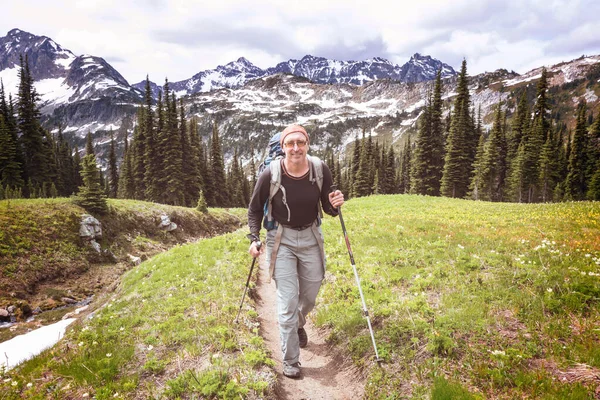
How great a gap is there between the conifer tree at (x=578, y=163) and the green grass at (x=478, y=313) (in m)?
65.2

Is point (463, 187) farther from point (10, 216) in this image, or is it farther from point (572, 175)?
point (10, 216)

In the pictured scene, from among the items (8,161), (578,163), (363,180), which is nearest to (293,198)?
(8,161)

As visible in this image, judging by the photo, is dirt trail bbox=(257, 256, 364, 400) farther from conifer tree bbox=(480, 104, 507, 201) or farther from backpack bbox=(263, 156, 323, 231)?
conifer tree bbox=(480, 104, 507, 201)

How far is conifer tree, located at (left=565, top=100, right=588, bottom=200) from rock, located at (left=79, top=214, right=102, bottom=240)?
74.3m

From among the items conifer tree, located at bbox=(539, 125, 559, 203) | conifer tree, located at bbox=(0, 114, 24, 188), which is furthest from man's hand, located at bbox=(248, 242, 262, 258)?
conifer tree, located at bbox=(539, 125, 559, 203)

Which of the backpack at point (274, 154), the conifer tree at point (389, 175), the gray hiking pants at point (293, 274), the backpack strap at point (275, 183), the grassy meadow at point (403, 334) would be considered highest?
the conifer tree at point (389, 175)

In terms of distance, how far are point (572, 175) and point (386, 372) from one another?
254 ft

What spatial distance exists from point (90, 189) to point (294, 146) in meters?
24.4

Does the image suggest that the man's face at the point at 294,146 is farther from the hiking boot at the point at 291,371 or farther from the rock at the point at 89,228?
the rock at the point at 89,228

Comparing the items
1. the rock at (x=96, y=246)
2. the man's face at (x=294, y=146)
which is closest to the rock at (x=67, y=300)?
the rock at (x=96, y=246)

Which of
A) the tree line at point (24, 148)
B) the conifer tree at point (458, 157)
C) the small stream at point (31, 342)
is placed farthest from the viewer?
the conifer tree at point (458, 157)

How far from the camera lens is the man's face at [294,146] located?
17.4ft

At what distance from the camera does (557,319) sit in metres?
5.09

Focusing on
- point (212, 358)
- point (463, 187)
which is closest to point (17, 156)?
point (212, 358)
